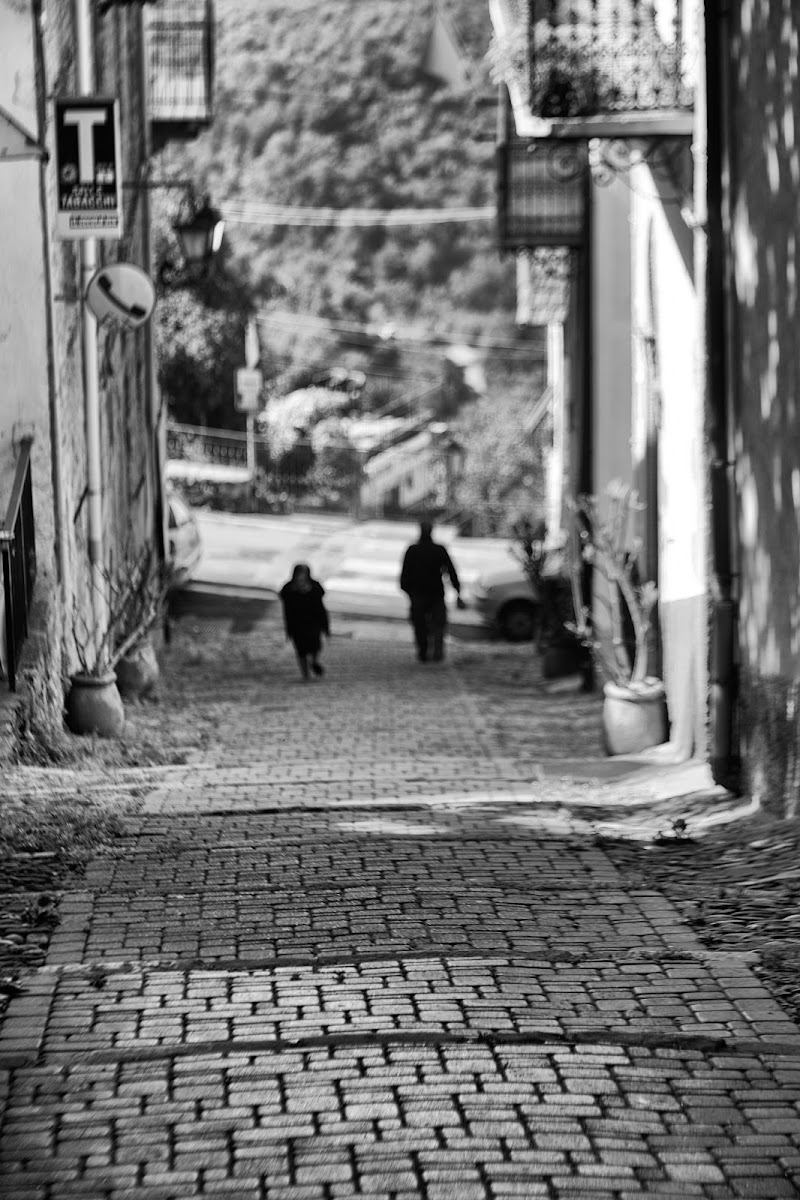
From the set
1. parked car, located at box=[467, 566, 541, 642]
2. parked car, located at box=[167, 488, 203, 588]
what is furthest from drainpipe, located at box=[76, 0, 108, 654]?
parked car, located at box=[467, 566, 541, 642]

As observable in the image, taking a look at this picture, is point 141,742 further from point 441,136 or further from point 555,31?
point 441,136

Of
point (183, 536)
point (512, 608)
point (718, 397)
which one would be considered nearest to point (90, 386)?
point (718, 397)

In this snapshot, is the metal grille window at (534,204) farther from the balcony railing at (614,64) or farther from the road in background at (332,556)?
the balcony railing at (614,64)

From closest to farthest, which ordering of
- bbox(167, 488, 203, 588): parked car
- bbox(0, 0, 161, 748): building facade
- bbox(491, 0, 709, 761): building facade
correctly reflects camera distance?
bbox(0, 0, 161, 748): building facade → bbox(491, 0, 709, 761): building facade → bbox(167, 488, 203, 588): parked car

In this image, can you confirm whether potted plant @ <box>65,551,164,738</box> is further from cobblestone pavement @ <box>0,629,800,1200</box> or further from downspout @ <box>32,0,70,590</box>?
cobblestone pavement @ <box>0,629,800,1200</box>

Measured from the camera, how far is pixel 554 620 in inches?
701

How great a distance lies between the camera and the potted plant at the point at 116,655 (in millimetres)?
11539

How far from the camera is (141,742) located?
11586mm

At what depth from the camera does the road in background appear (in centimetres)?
2716

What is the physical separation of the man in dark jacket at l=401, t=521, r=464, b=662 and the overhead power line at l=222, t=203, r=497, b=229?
1993 inches

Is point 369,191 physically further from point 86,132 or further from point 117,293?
point 86,132

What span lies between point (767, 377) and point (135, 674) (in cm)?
656

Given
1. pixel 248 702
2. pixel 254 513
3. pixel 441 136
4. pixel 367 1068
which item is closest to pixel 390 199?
pixel 441 136

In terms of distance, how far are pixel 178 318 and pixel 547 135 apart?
25052 millimetres
